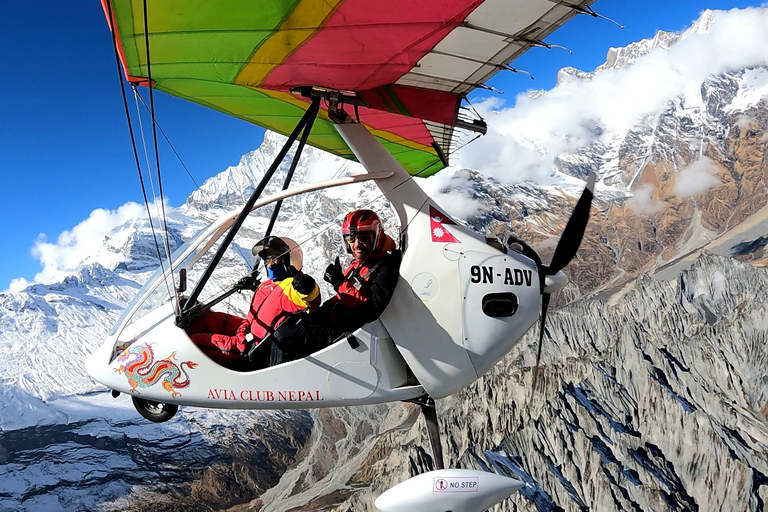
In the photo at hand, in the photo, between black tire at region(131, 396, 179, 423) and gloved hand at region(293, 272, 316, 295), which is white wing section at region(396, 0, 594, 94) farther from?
black tire at region(131, 396, 179, 423)

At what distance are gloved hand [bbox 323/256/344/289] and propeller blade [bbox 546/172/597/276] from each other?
2428 millimetres

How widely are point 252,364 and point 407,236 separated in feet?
6.96

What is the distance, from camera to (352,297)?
566cm

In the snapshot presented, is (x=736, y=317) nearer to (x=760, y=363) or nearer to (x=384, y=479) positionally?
(x=760, y=363)

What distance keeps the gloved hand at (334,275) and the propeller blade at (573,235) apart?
2428 millimetres

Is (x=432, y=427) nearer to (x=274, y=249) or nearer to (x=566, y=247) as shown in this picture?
(x=566, y=247)

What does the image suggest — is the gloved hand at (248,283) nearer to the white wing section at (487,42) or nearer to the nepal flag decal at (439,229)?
the nepal flag decal at (439,229)

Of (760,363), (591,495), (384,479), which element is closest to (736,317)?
(760,363)

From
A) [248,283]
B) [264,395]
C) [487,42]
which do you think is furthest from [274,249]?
[487,42]

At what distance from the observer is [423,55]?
5.02 meters

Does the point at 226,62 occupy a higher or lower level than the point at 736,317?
lower

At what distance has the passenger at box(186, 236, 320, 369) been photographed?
17.7ft

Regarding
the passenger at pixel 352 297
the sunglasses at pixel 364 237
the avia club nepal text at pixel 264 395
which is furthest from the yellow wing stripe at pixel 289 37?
the avia club nepal text at pixel 264 395

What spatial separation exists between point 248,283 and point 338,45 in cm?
318
